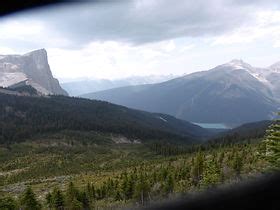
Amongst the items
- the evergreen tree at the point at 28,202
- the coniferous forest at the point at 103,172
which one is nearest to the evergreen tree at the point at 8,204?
the coniferous forest at the point at 103,172

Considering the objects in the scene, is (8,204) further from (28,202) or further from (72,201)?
(72,201)

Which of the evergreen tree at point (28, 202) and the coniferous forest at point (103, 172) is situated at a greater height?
the evergreen tree at point (28, 202)

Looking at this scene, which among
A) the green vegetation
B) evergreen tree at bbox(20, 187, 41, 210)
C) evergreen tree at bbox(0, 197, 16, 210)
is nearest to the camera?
evergreen tree at bbox(0, 197, 16, 210)

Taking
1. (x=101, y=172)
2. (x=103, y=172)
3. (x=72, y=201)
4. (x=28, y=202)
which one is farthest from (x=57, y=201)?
(x=101, y=172)

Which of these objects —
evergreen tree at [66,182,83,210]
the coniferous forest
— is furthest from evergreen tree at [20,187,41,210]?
evergreen tree at [66,182,83,210]

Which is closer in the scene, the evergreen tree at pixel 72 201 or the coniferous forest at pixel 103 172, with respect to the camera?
the coniferous forest at pixel 103 172

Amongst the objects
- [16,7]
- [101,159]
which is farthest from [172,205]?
[101,159]

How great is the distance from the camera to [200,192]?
134 inches

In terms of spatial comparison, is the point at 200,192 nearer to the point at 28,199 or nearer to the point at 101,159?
the point at 28,199

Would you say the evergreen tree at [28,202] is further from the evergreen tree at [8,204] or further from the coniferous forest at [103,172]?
the evergreen tree at [8,204]

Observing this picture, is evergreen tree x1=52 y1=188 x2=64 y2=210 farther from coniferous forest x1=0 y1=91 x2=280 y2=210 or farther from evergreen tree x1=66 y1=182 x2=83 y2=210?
evergreen tree x1=66 y1=182 x2=83 y2=210

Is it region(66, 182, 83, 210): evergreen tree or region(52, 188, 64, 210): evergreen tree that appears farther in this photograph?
region(52, 188, 64, 210): evergreen tree

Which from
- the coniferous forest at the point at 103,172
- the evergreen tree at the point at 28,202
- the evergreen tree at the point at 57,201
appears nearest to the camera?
the evergreen tree at the point at 28,202

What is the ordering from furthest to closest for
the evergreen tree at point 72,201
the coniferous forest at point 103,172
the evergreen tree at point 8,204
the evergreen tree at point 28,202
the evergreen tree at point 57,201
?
the evergreen tree at point 57,201 → the evergreen tree at point 72,201 → the coniferous forest at point 103,172 → the evergreen tree at point 28,202 → the evergreen tree at point 8,204
